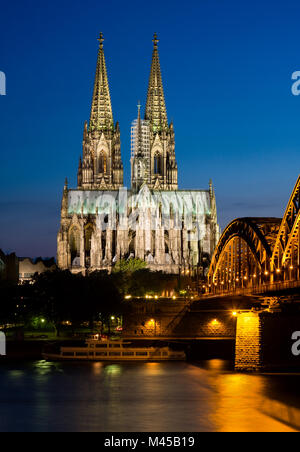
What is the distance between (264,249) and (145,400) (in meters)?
14.2

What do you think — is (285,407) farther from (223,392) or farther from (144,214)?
(144,214)

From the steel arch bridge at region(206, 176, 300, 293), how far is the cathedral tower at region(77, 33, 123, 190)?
3887 inches

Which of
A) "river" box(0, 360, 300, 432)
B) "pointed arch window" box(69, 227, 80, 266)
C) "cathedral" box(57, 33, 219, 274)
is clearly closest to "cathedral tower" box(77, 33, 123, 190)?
"cathedral" box(57, 33, 219, 274)

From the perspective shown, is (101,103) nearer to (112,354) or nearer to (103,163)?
(103,163)

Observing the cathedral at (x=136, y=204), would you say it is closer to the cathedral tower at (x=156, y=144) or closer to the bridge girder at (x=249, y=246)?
the cathedral tower at (x=156, y=144)

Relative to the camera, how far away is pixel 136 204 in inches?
7160

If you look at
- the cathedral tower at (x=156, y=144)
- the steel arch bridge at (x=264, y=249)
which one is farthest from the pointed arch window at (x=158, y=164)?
the steel arch bridge at (x=264, y=249)

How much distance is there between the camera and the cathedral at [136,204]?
175625 mm

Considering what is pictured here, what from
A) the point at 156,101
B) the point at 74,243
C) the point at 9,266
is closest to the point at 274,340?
the point at 74,243

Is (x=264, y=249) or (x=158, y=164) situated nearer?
(x=264, y=249)

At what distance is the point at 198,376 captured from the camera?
74.6 meters

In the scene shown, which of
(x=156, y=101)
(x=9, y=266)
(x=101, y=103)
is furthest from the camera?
(x=156, y=101)
